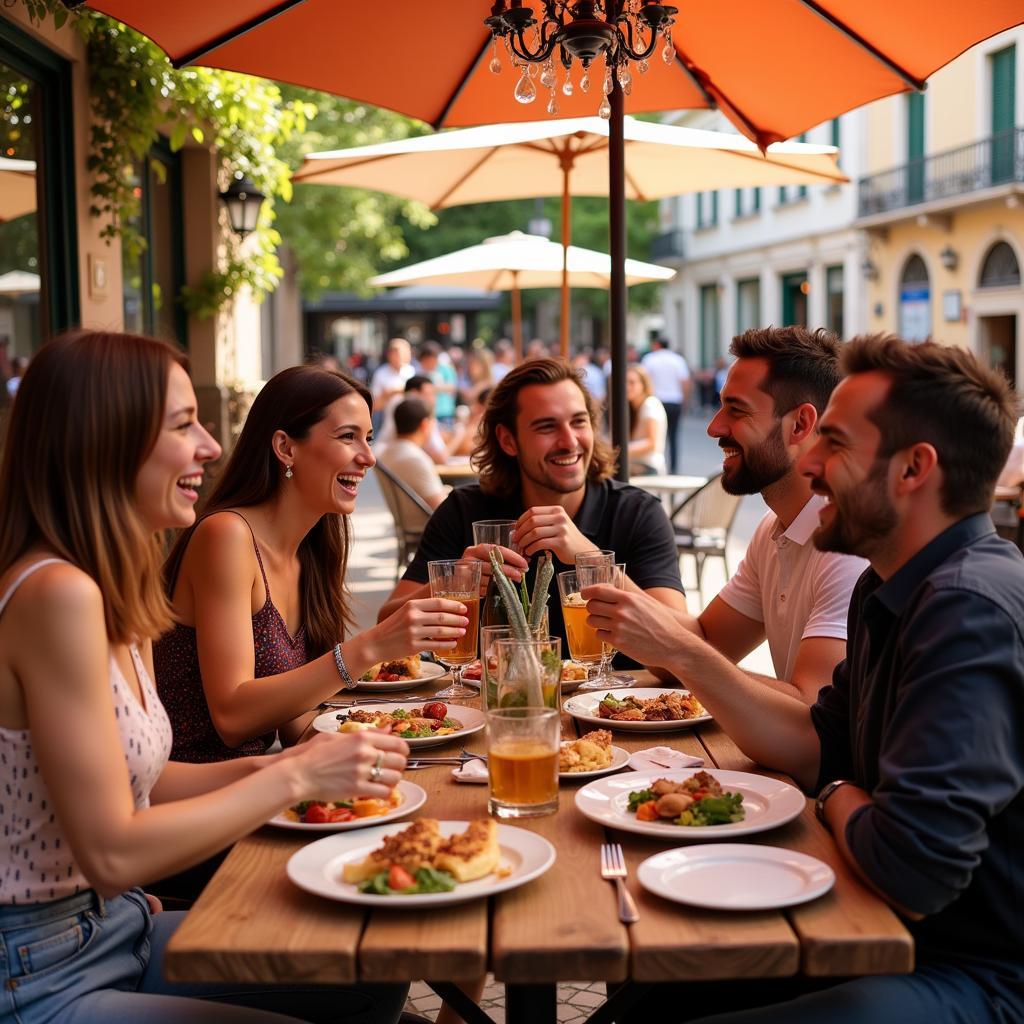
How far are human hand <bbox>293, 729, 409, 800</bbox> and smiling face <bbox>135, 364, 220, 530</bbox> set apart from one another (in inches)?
18.6

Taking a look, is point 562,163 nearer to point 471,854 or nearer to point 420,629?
point 420,629

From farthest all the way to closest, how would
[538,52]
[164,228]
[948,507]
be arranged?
[164,228] < [538,52] < [948,507]

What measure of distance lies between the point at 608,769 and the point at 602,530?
5.58ft

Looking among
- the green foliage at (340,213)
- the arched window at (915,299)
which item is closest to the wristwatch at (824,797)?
the green foliage at (340,213)

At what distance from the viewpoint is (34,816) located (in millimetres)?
1964

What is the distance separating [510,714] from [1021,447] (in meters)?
5.57

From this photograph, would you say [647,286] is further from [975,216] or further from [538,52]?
[538,52]

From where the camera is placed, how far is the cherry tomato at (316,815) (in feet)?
6.95

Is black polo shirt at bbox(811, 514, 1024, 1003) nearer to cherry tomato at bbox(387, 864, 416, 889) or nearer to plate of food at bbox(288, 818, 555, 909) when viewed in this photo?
plate of food at bbox(288, 818, 555, 909)

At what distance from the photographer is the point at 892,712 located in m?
2.07

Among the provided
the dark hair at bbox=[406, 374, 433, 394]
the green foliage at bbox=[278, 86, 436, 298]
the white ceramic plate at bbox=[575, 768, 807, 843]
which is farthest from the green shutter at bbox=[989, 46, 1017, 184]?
the white ceramic plate at bbox=[575, 768, 807, 843]

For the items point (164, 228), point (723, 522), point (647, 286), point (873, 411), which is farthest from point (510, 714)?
point (647, 286)

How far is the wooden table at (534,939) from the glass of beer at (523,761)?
25 centimetres

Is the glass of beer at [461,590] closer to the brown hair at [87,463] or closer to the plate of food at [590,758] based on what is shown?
the plate of food at [590,758]
